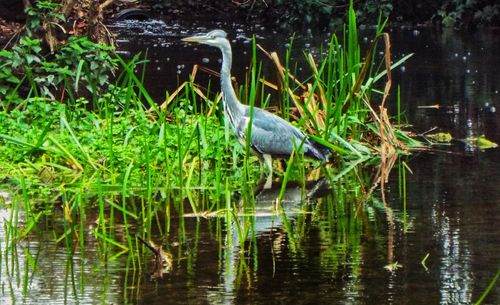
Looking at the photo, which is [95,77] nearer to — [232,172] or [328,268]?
[232,172]

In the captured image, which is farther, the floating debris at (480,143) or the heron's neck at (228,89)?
the floating debris at (480,143)

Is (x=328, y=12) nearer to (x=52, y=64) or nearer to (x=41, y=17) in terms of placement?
(x=41, y=17)

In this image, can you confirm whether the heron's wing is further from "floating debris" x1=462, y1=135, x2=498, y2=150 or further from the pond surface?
"floating debris" x1=462, y1=135, x2=498, y2=150

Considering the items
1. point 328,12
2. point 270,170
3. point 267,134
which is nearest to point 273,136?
point 267,134

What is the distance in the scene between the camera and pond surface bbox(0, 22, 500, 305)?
582 centimetres

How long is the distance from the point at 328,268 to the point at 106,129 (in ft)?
11.8

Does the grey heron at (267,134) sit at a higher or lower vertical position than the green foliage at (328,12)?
lower

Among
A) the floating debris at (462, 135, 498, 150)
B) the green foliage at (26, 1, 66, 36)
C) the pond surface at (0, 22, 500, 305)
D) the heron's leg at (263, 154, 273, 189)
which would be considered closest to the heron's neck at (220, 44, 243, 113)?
the heron's leg at (263, 154, 273, 189)

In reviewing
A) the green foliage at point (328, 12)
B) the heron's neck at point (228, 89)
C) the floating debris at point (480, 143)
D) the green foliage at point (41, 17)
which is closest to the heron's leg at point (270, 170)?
the heron's neck at point (228, 89)

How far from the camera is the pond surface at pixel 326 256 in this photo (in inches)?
229

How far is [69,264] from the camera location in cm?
634

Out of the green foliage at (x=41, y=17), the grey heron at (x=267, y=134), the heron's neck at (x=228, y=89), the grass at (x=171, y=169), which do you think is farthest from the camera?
the green foliage at (x=41, y=17)

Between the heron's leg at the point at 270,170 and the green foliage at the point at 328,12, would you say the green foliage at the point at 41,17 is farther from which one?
the green foliage at the point at 328,12

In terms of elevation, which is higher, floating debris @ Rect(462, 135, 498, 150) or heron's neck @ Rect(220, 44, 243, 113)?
heron's neck @ Rect(220, 44, 243, 113)
